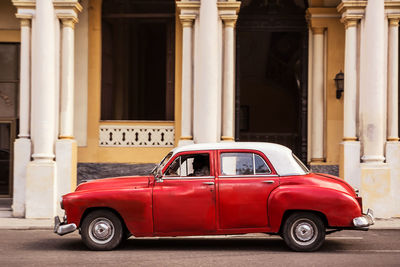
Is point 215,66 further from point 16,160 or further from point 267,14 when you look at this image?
point 16,160

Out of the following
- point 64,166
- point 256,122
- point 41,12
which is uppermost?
point 41,12

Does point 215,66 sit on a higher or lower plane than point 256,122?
higher

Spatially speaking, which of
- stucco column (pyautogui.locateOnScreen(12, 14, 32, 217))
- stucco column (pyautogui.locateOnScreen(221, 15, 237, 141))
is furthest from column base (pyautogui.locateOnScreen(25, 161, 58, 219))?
stucco column (pyautogui.locateOnScreen(221, 15, 237, 141))

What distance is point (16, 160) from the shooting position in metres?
14.5

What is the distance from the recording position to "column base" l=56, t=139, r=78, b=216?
14.5 meters

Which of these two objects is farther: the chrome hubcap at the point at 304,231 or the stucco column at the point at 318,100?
the stucco column at the point at 318,100

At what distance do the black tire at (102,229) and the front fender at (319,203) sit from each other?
227cm

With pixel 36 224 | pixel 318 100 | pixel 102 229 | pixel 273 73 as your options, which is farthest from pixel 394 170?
pixel 36 224

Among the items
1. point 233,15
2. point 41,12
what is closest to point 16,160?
point 41,12

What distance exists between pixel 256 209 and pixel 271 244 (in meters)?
1.21


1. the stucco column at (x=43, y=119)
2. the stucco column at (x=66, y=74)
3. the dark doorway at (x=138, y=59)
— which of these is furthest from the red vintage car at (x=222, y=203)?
the dark doorway at (x=138, y=59)

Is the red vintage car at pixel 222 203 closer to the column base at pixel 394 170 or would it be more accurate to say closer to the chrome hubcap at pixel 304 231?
the chrome hubcap at pixel 304 231

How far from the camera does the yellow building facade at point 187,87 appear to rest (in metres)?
14.4

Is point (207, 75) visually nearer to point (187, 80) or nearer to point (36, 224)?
point (187, 80)
